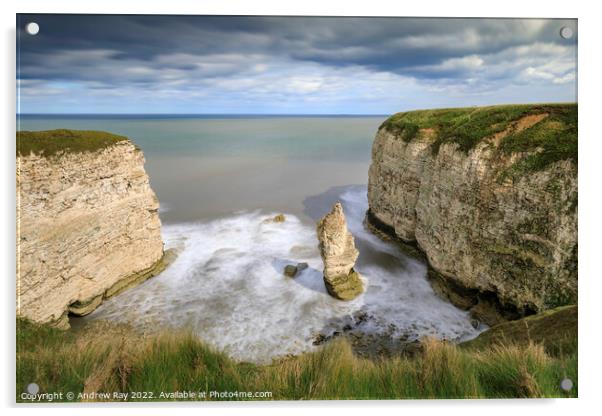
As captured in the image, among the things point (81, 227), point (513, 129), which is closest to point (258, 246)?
point (81, 227)

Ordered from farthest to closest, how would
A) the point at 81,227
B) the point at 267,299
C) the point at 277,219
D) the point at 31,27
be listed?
1. the point at 277,219
2. the point at 267,299
3. the point at 81,227
4. the point at 31,27

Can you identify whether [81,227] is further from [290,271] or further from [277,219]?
[277,219]

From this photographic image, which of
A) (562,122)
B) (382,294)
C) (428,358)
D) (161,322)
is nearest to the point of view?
(428,358)

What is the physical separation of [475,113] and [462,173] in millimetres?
3216

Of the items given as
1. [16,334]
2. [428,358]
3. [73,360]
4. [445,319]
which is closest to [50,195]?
[16,334]

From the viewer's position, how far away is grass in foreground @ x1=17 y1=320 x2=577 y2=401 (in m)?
5.15

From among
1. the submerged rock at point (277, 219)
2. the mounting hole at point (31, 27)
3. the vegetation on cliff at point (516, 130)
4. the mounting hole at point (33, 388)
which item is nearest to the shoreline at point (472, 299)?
the vegetation on cliff at point (516, 130)

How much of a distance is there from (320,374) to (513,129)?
34.7ft

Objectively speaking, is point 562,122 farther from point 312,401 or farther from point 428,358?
point 312,401

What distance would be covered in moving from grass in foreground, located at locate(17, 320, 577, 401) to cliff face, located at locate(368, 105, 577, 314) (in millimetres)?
4922

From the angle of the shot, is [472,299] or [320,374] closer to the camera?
[320,374]

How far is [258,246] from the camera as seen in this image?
699 inches
